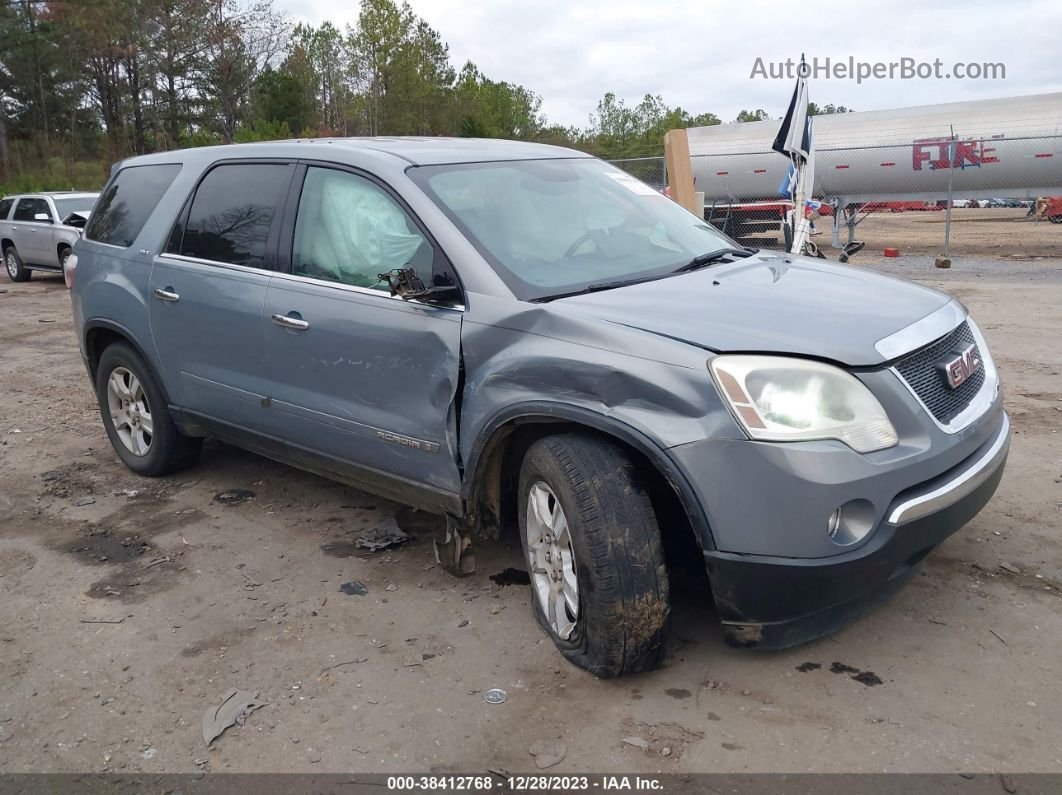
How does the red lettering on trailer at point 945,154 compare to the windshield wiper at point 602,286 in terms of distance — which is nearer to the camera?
the windshield wiper at point 602,286

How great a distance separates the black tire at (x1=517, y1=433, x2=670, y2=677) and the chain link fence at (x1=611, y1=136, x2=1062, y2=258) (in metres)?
16.9

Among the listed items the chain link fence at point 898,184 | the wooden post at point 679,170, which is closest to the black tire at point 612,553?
the wooden post at point 679,170

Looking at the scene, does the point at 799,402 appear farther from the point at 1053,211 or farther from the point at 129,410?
the point at 1053,211

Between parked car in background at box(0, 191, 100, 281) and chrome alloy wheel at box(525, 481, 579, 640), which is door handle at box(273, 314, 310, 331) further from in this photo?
parked car in background at box(0, 191, 100, 281)

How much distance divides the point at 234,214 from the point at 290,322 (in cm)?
86

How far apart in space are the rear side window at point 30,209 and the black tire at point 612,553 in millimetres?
16404

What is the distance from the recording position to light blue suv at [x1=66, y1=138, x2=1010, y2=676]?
2.79 m

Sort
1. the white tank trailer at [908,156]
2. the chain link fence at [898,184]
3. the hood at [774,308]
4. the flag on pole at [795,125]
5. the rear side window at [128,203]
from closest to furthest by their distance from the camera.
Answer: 1. the hood at [774,308]
2. the rear side window at [128,203]
3. the flag on pole at [795,125]
4. the chain link fence at [898,184]
5. the white tank trailer at [908,156]

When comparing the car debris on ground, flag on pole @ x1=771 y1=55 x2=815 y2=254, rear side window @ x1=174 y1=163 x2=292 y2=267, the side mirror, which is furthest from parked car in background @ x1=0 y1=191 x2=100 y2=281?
the car debris on ground

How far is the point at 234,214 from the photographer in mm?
4562

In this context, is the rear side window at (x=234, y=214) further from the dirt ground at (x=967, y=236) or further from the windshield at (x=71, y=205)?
the dirt ground at (x=967, y=236)

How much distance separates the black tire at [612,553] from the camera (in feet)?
9.73

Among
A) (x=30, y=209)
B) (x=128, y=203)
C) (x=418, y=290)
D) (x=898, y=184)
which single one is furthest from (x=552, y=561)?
(x=898, y=184)

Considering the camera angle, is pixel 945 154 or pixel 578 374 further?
pixel 945 154
